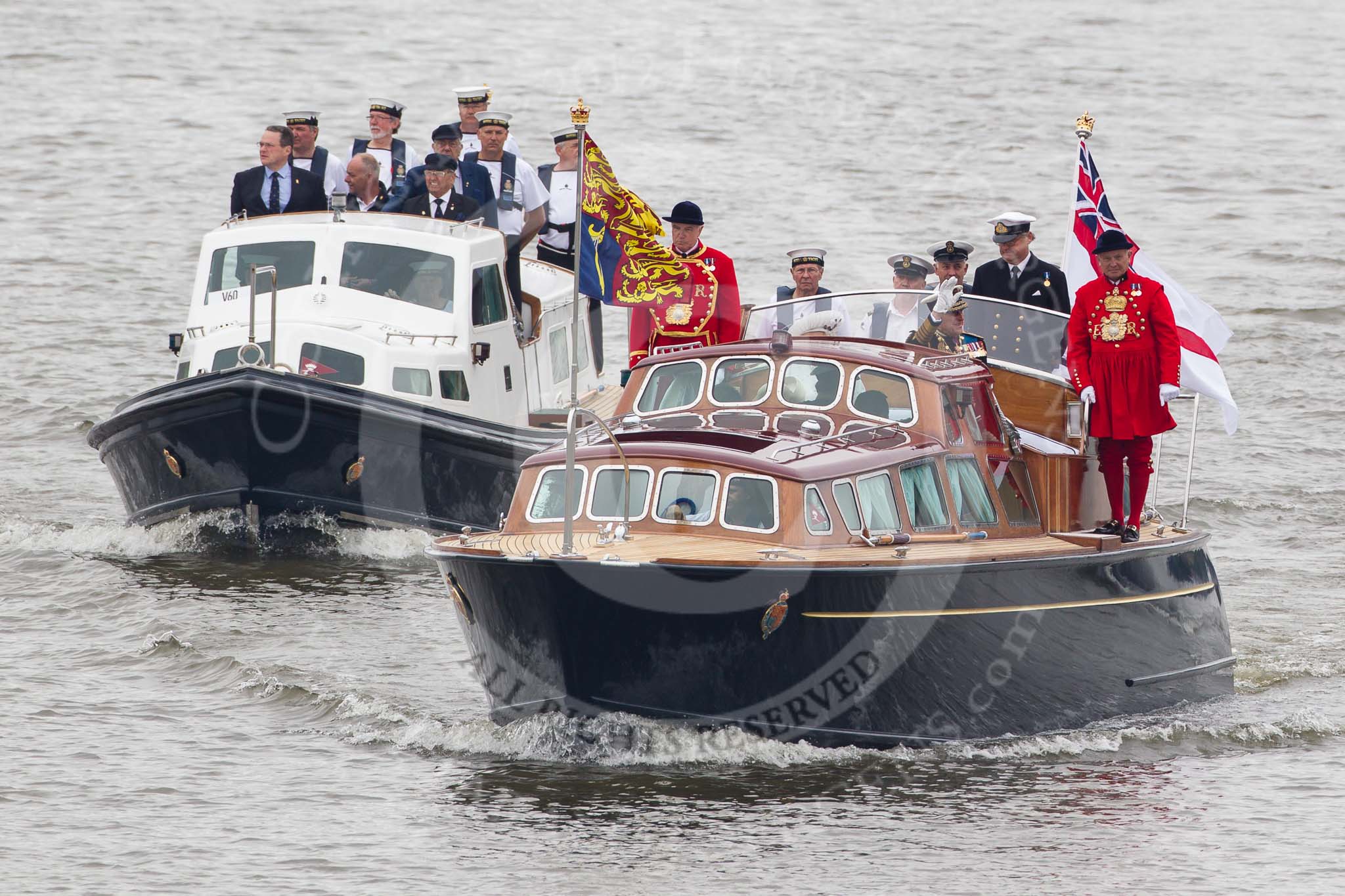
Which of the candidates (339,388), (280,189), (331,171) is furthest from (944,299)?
(331,171)

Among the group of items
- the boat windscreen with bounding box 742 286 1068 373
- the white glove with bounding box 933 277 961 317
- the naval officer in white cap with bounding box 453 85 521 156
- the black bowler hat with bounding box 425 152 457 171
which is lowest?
the boat windscreen with bounding box 742 286 1068 373

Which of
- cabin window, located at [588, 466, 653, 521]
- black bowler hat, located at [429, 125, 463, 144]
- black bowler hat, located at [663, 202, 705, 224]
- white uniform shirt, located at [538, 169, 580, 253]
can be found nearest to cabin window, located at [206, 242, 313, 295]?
black bowler hat, located at [429, 125, 463, 144]

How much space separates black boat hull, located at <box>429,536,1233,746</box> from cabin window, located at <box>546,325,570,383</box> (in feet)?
27.4

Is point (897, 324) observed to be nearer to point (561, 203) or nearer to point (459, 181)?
point (459, 181)

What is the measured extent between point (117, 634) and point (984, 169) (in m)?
23.6

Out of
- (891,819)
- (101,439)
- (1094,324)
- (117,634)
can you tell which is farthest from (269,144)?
(891,819)

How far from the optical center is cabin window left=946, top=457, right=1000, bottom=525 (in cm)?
1321

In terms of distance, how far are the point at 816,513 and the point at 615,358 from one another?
15.2 metres

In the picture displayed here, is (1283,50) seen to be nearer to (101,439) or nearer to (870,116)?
(870,116)

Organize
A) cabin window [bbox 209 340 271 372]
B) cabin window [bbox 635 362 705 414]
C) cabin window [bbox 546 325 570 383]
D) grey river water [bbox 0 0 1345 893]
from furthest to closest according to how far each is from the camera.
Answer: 1. cabin window [bbox 546 325 570 383]
2. cabin window [bbox 209 340 271 372]
3. cabin window [bbox 635 362 705 414]
4. grey river water [bbox 0 0 1345 893]

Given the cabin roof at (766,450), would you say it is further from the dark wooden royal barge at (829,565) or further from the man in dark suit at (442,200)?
the man in dark suit at (442,200)

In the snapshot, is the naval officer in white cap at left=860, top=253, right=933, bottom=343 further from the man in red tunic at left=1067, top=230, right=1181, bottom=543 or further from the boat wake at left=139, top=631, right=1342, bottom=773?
the boat wake at left=139, top=631, right=1342, bottom=773

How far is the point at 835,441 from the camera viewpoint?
42.1ft

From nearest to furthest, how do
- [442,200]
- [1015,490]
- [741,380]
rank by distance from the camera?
[741,380]
[1015,490]
[442,200]
